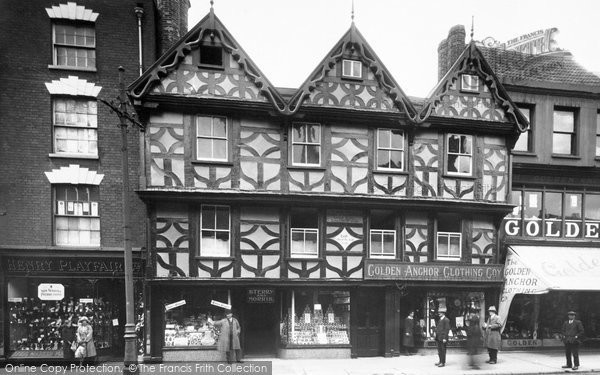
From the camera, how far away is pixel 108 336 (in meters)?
13.9

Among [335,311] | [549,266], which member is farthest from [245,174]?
[549,266]

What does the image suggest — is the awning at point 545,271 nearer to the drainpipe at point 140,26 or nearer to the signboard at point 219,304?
the signboard at point 219,304

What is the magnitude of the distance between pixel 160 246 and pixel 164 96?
189 inches

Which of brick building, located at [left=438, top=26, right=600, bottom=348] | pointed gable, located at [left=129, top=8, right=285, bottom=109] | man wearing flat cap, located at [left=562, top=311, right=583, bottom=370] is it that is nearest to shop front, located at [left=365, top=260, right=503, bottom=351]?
brick building, located at [left=438, top=26, right=600, bottom=348]

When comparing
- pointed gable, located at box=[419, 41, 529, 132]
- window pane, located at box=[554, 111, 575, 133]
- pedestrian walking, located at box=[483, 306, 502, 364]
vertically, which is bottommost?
pedestrian walking, located at box=[483, 306, 502, 364]

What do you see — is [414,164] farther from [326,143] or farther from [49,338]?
[49,338]

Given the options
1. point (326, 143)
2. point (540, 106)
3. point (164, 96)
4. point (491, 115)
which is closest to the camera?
point (164, 96)

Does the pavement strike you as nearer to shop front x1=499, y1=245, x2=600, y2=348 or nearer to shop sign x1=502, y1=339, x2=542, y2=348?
shop sign x1=502, y1=339, x2=542, y2=348

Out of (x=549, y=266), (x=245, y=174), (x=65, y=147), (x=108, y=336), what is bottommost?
(x=108, y=336)

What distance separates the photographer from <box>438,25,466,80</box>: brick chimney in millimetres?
17203

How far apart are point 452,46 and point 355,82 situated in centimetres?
588

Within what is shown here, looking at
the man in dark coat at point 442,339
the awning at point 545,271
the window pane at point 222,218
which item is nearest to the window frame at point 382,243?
the man in dark coat at point 442,339

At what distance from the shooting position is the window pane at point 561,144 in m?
Answer: 16.7

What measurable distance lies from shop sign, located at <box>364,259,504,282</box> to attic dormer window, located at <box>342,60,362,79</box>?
645cm
